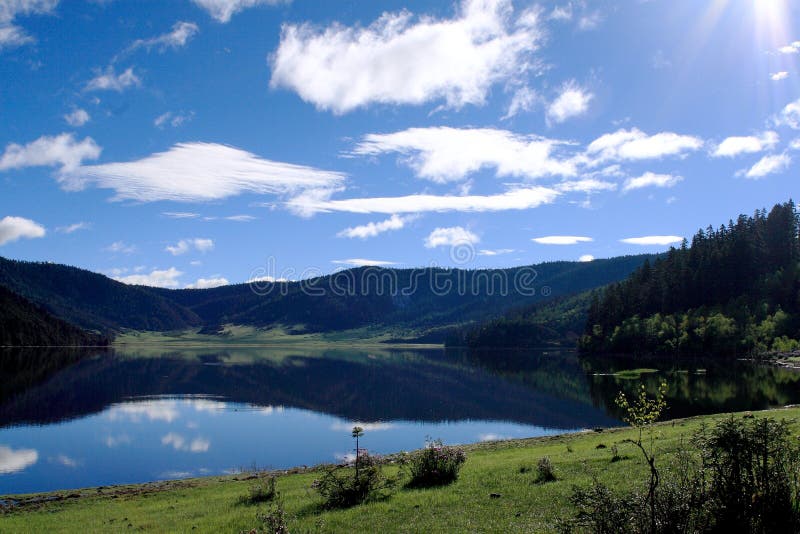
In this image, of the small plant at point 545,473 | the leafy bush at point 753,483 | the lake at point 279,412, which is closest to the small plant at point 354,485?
the small plant at point 545,473

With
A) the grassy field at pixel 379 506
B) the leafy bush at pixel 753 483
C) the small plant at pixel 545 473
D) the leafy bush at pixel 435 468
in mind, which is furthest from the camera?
the leafy bush at pixel 435 468

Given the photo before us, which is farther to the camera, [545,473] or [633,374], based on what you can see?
[633,374]

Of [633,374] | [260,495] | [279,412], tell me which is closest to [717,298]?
[633,374]

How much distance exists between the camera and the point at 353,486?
2162cm

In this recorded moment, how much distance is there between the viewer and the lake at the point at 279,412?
46.2m

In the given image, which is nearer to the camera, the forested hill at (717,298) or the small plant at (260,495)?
the small plant at (260,495)

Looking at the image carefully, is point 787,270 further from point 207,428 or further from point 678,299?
point 207,428

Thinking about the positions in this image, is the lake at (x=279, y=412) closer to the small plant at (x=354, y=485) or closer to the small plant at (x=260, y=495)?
the small plant at (x=260, y=495)

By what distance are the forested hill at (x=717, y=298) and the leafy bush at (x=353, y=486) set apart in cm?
13241

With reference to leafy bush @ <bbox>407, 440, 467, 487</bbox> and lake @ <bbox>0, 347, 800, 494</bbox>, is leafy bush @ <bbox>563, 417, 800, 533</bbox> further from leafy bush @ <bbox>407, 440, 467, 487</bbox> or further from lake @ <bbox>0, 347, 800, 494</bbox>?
lake @ <bbox>0, 347, 800, 494</bbox>

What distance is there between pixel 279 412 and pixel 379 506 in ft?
197

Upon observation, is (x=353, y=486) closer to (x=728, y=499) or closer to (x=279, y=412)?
(x=728, y=499)

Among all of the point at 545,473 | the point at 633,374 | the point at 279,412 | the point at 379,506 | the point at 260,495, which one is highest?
the point at 545,473

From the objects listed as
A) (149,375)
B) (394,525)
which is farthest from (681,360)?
(394,525)
